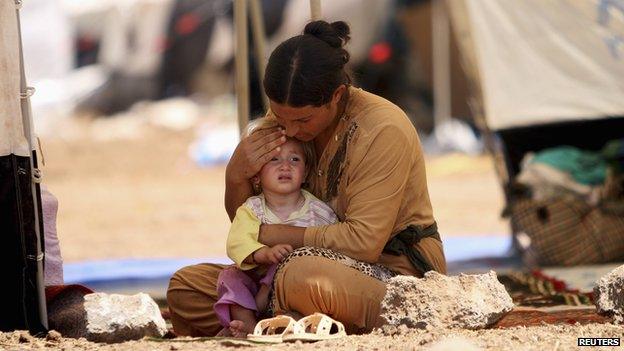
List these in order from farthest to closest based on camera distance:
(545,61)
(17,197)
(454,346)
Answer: (545,61)
(17,197)
(454,346)

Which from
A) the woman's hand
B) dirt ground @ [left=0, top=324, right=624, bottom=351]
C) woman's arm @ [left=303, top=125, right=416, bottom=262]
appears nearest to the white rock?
dirt ground @ [left=0, top=324, right=624, bottom=351]

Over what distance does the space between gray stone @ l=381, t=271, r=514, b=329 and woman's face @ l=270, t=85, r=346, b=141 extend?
60 centimetres

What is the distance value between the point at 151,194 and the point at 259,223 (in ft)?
28.7

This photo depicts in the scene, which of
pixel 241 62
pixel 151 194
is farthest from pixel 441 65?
pixel 241 62

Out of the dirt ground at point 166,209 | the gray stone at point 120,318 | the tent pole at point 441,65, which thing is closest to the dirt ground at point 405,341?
the dirt ground at point 166,209

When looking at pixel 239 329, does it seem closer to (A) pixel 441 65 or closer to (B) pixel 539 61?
(B) pixel 539 61

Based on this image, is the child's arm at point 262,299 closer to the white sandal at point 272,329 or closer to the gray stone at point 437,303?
the white sandal at point 272,329

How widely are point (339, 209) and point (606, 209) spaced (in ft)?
10.3

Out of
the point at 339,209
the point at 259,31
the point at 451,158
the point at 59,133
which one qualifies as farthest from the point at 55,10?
the point at 339,209

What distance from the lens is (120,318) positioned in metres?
3.99

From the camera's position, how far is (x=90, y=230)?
9.89 metres

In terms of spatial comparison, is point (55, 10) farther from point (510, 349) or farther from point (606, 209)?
point (510, 349)

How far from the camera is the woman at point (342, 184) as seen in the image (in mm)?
3838

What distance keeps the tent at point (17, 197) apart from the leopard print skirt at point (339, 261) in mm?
746
